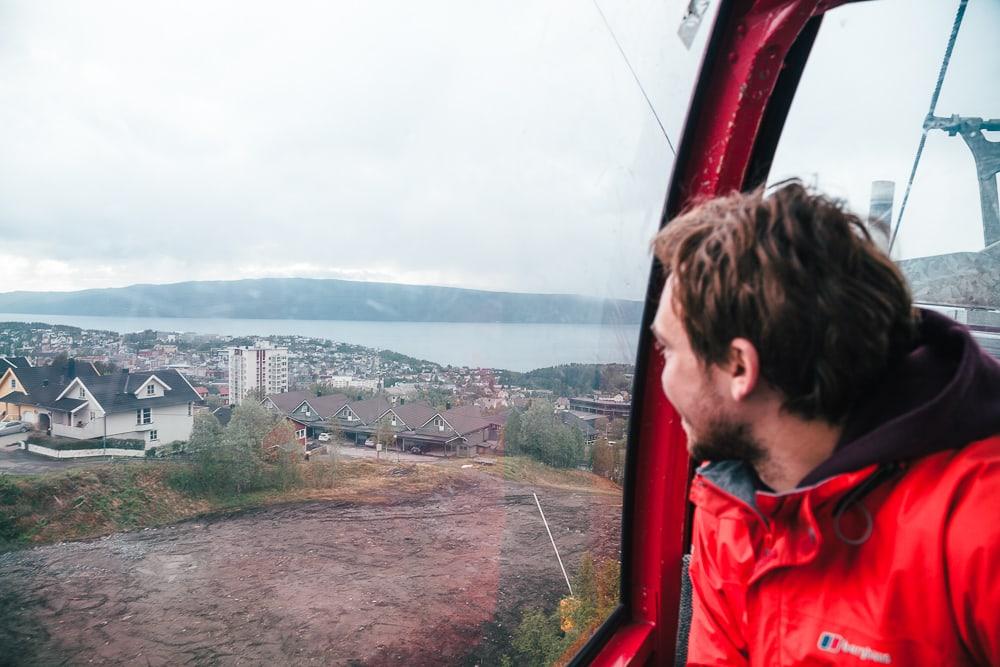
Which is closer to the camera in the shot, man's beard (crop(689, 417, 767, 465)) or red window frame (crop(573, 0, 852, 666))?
man's beard (crop(689, 417, 767, 465))

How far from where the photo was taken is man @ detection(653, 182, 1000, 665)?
1.09 m

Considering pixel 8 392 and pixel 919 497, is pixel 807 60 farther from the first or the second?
pixel 8 392

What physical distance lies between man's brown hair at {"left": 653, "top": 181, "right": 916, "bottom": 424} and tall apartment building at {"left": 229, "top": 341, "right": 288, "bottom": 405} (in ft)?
3.63

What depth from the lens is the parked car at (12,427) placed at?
3.34ft

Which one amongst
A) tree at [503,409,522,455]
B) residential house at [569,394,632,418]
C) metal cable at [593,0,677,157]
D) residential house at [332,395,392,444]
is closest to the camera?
residential house at [332,395,392,444]

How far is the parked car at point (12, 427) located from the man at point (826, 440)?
4.78ft

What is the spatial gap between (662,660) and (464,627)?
47.5 inches

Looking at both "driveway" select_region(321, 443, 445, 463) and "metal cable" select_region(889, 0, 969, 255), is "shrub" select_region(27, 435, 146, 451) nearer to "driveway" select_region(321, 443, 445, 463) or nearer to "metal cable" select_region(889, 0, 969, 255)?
"driveway" select_region(321, 443, 445, 463)

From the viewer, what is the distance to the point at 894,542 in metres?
1.15

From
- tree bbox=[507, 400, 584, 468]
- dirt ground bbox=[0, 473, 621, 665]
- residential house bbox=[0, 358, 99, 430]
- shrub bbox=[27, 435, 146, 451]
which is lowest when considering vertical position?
dirt ground bbox=[0, 473, 621, 665]

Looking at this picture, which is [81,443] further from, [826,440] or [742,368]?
[826,440]

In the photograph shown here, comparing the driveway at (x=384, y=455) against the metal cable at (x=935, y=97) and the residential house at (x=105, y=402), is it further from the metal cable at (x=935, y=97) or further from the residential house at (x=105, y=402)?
the metal cable at (x=935, y=97)

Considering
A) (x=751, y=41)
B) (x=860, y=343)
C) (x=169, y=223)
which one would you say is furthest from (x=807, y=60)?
(x=169, y=223)

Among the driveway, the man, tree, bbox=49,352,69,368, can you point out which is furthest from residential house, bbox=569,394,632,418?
tree, bbox=49,352,69,368
